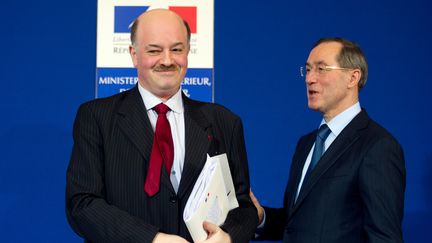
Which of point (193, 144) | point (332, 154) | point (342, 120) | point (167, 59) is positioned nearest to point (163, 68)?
point (167, 59)

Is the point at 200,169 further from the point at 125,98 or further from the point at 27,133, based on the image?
the point at 27,133

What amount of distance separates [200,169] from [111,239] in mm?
348

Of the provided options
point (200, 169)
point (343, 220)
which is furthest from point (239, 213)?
point (343, 220)

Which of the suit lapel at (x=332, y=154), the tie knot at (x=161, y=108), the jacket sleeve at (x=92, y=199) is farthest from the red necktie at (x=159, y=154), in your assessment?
the suit lapel at (x=332, y=154)

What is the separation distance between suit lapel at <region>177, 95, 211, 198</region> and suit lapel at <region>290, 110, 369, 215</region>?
1.65ft

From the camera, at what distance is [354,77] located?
2.27 m

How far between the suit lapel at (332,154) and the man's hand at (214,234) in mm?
579

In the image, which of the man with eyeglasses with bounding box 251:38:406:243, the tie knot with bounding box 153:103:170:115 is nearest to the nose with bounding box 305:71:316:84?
the man with eyeglasses with bounding box 251:38:406:243

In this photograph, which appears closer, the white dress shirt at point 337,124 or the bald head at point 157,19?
the bald head at point 157,19

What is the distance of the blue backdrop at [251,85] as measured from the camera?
311 centimetres

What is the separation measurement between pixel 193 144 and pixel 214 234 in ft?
1.06

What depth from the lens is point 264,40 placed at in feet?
10.5

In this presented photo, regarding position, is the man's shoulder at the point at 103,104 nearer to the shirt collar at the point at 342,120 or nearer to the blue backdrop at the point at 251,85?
the shirt collar at the point at 342,120

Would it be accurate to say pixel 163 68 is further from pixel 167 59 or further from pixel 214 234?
pixel 214 234
